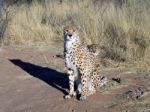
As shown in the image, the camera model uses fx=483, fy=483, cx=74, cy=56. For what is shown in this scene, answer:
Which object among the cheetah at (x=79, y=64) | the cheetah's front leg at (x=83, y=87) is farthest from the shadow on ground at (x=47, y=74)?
the cheetah's front leg at (x=83, y=87)

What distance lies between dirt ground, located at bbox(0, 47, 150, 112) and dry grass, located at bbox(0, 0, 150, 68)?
1059mm

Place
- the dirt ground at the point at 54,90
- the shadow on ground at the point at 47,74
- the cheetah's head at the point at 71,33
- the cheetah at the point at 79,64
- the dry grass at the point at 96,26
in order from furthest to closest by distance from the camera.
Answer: the dry grass at the point at 96,26 → the shadow on ground at the point at 47,74 → the cheetah at the point at 79,64 → the cheetah's head at the point at 71,33 → the dirt ground at the point at 54,90

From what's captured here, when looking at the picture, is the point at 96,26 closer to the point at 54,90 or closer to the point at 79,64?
the point at 54,90

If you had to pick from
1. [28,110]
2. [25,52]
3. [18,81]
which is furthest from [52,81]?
[25,52]

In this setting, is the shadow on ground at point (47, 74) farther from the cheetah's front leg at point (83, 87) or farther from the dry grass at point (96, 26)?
the dry grass at point (96, 26)

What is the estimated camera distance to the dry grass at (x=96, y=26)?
1030cm

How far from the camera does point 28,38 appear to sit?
13.3 metres

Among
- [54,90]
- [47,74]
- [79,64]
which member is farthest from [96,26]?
[79,64]

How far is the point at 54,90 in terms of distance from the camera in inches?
331

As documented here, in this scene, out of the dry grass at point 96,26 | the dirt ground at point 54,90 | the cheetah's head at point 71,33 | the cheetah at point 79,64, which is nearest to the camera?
the dirt ground at point 54,90

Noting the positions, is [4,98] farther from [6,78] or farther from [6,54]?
[6,54]

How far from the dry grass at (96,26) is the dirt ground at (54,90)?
3.47ft

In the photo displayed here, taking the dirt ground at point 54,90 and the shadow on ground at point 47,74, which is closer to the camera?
the dirt ground at point 54,90

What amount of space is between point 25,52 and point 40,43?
784 mm
